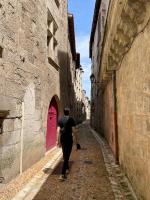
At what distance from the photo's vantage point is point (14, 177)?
5.24 meters

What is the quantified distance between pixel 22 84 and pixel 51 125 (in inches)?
152

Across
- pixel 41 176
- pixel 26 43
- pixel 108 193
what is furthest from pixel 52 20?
pixel 108 193

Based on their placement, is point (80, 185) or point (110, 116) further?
point (110, 116)

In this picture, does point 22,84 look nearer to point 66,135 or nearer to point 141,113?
point 66,135

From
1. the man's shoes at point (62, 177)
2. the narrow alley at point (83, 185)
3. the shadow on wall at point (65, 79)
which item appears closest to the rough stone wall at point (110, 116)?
the narrow alley at point (83, 185)

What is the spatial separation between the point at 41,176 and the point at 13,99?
1.57m

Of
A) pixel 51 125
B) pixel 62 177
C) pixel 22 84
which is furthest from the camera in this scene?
pixel 51 125

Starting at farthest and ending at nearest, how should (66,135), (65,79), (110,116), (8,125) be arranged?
(65,79) → (110,116) → (66,135) → (8,125)

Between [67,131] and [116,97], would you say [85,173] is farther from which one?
[116,97]

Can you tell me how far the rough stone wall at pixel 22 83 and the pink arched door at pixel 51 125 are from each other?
110 cm

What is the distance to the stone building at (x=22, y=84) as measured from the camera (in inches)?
194

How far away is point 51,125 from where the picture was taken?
9.56 metres

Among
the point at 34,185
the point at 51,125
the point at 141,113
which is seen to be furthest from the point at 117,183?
the point at 51,125

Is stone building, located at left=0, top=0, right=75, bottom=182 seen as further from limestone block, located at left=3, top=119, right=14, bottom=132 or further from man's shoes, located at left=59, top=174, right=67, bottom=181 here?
man's shoes, located at left=59, top=174, right=67, bottom=181
